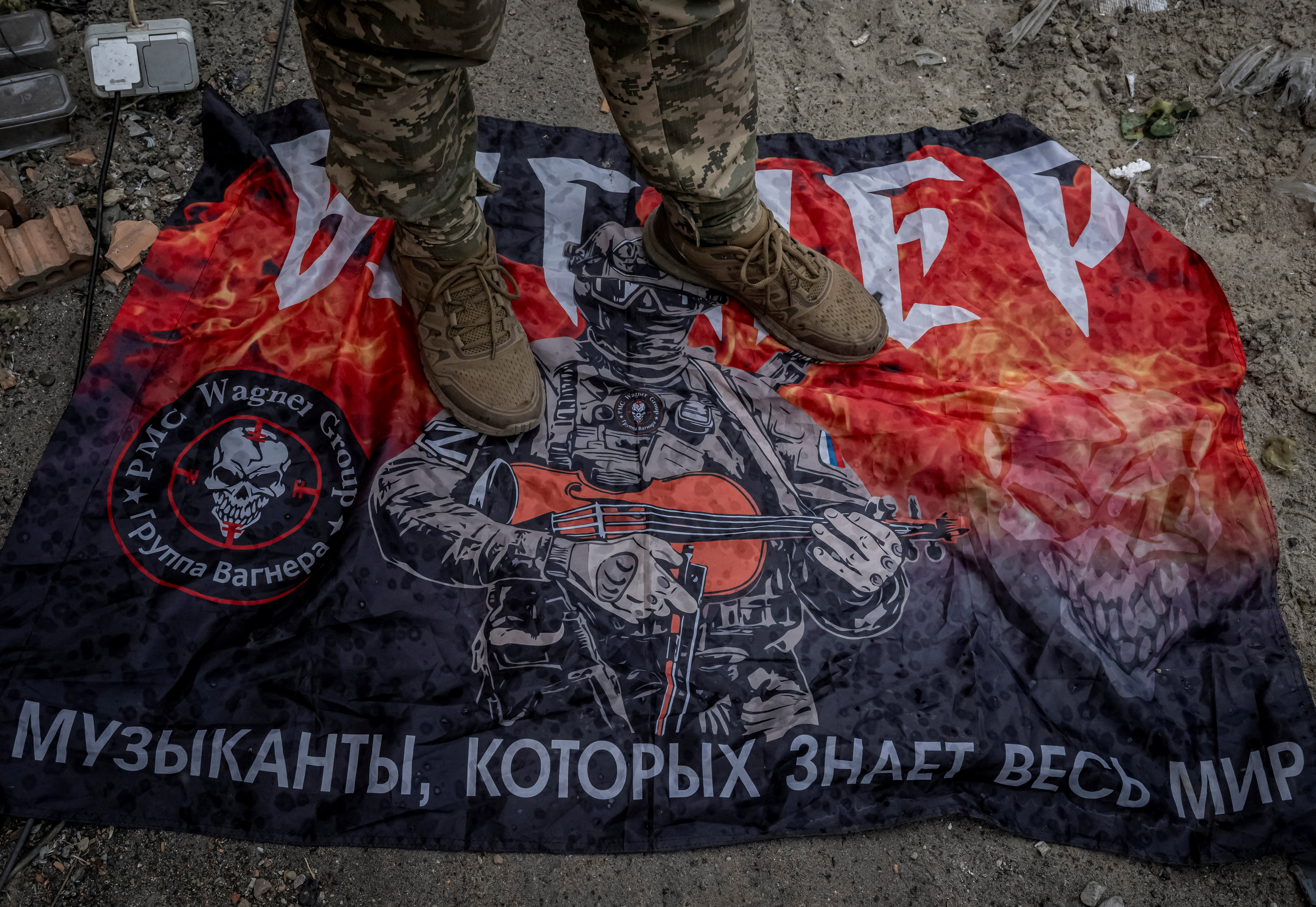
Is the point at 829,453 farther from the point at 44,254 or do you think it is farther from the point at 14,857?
the point at 44,254

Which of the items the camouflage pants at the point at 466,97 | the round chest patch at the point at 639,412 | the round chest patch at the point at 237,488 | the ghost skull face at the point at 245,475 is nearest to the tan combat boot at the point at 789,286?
the camouflage pants at the point at 466,97

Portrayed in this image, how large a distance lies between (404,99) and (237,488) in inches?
29.5

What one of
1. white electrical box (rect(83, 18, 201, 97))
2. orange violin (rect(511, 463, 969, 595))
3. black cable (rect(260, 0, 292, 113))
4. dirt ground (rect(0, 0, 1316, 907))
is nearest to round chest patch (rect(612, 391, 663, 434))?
orange violin (rect(511, 463, 969, 595))

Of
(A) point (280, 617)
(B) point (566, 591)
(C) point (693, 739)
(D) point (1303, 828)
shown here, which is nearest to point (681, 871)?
(C) point (693, 739)

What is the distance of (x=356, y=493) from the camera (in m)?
1.34

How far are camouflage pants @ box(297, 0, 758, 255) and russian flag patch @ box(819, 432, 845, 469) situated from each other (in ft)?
1.50

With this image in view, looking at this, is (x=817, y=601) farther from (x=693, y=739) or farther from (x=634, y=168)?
(x=634, y=168)

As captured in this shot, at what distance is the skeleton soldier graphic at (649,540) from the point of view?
125cm

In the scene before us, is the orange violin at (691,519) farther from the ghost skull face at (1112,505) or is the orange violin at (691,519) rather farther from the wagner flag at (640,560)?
the ghost skull face at (1112,505)

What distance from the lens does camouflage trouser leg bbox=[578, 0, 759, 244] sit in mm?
1017

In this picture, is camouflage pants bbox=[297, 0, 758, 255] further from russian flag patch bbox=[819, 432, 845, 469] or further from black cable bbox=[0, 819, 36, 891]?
black cable bbox=[0, 819, 36, 891]

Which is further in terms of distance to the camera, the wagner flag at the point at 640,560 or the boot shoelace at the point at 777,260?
the boot shoelace at the point at 777,260

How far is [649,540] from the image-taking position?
135cm

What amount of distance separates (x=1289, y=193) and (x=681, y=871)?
80.0 inches
